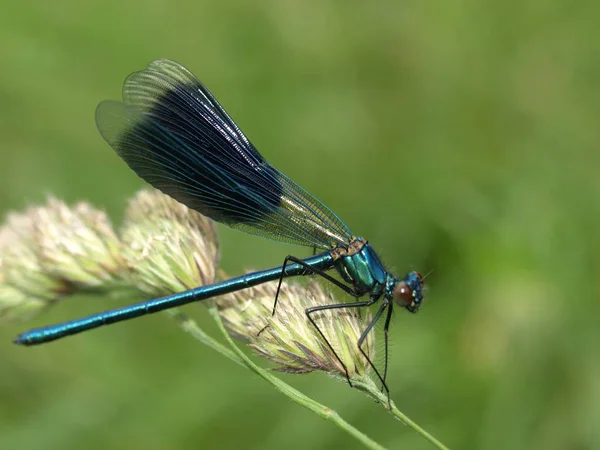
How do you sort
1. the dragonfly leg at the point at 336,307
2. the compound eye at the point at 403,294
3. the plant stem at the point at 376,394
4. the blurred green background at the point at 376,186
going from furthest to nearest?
the blurred green background at the point at 376,186
the compound eye at the point at 403,294
the dragonfly leg at the point at 336,307
the plant stem at the point at 376,394

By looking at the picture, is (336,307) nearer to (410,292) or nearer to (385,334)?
(385,334)

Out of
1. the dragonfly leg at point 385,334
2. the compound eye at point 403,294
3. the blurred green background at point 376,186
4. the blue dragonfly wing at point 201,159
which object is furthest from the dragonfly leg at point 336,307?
the blurred green background at point 376,186

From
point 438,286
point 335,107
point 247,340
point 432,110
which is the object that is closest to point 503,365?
point 438,286

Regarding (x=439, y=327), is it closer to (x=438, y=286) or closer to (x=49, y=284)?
(x=438, y=286)

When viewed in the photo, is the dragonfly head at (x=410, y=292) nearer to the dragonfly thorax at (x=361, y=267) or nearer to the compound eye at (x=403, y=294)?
the compound eye at (x=403, y=294)

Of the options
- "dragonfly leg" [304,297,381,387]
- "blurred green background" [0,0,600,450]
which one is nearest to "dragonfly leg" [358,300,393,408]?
"dragonfly leg" [304,297,381,387]

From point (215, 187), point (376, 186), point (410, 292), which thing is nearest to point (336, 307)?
point (410, 292)

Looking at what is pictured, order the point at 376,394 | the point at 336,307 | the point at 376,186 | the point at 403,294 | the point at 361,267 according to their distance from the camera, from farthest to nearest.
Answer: the point at 376,186 < the point at 361,267 < the point at 403,294 < the point at 336,307 < the point at 376,394
